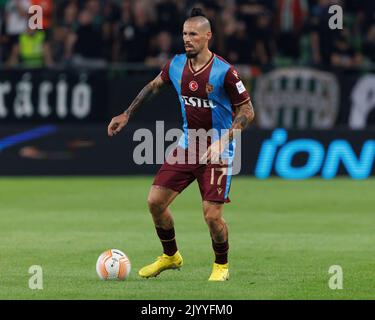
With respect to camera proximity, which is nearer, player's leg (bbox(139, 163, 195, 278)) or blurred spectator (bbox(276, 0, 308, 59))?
player's leg (bbox(139, 163, 195, 278))

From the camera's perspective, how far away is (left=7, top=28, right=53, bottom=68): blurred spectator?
21.9m

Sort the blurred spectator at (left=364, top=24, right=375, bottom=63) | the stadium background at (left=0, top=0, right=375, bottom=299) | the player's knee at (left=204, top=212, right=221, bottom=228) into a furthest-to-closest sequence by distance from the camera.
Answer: the blurred spectator at (left=364, top=24, right=375, bottom=63) → the stadium background at (left=0, top=0, right=375, bottom=299) → the player's knee at (left=204, top=212, right=221, bottom=228)

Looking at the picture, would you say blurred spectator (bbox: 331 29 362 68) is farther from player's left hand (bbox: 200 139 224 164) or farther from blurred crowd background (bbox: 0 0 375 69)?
player's left hand (bbox: 200 139 224 164)

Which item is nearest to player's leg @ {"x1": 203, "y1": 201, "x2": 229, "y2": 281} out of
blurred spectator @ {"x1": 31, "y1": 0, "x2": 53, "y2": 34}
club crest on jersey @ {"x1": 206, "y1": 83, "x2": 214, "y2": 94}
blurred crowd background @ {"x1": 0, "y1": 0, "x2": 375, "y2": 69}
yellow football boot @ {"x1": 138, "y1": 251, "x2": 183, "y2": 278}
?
yellow football boot @ {"x1": 138, "y1": 251, "x2": 183, "y2": 278}

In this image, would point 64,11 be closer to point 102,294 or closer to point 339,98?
point 339,98

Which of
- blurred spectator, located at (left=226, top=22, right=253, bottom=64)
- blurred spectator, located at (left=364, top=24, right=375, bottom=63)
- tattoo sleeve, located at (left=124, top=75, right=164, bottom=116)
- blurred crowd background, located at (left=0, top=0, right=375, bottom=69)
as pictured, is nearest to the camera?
tattoo sleeve, located at (left=124, top=75, right=164, bottom=116)

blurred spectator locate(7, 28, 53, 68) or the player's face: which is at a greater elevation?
the player's face

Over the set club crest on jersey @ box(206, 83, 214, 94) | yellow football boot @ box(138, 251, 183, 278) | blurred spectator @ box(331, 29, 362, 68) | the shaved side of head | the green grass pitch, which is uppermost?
the shaved side of head

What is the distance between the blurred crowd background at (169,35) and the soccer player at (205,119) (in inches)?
425

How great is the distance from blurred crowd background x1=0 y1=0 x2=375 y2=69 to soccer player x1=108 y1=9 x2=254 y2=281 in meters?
10.8

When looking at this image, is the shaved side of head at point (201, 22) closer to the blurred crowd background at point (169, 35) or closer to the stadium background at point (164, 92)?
the stadium background at point (164, 92)

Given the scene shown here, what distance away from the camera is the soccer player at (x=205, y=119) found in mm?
10531

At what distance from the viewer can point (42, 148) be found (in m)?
21.6

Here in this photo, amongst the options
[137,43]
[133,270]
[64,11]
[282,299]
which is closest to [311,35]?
[137,43]
